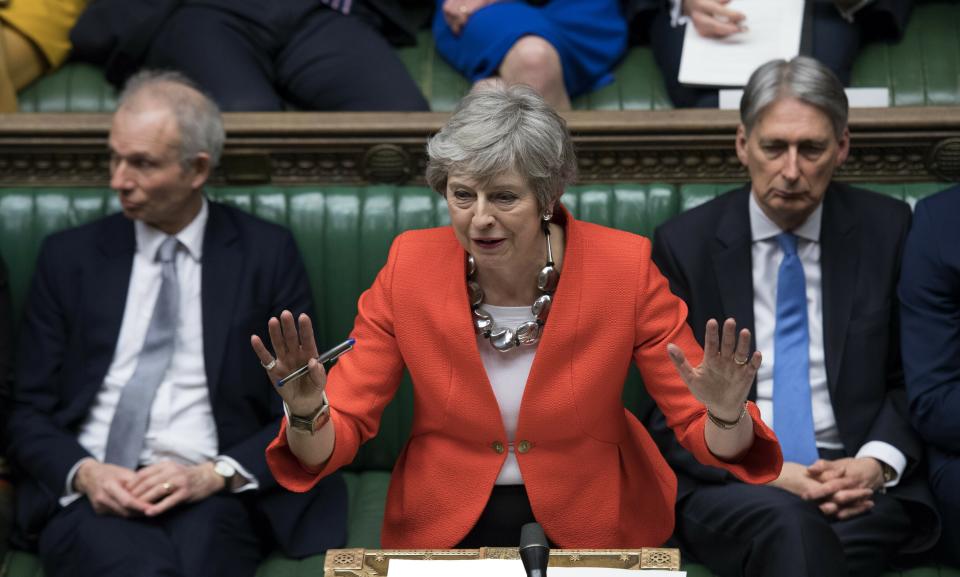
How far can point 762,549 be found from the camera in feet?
8.25

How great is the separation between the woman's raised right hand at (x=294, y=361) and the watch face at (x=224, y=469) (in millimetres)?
783

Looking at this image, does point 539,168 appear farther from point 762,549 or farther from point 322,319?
point 322,319

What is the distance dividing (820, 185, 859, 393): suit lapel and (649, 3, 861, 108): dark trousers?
707 mm

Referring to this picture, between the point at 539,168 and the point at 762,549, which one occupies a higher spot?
the point at 539,168

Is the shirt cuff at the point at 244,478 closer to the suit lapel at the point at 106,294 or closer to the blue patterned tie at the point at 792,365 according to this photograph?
the suit lapel at the point at 106,294

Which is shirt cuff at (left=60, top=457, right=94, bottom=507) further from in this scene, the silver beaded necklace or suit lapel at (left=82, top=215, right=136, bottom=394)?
the silver beaded necklace

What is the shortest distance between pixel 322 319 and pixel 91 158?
2.40 feet

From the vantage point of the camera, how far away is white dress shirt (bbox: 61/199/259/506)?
288 centimetres

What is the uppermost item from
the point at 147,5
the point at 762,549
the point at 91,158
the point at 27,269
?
the point at 147,5

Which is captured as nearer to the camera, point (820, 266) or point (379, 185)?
point (820, 266)

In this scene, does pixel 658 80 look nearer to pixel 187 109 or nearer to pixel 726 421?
pixel 187 109

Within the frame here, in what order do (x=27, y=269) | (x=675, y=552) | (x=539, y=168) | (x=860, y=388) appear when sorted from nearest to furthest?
(x=675, y=552) < (x=539, y=168) < (x=860, y=388) < (x=27, y=269)

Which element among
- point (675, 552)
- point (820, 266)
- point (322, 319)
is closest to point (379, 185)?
point (322, 319)

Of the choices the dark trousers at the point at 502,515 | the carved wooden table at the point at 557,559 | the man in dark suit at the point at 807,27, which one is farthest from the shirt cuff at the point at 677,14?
the carved wooden table at the point at 557,559
